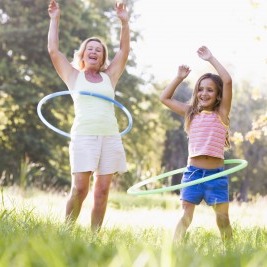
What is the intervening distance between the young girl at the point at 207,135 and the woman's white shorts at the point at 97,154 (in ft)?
1.78

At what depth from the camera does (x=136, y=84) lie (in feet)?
70.7

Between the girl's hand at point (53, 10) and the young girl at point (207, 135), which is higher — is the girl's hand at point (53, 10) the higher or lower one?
the higher one

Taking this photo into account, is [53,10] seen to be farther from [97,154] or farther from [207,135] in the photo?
[207,135]

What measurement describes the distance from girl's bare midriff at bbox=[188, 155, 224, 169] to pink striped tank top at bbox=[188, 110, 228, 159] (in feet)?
0.15

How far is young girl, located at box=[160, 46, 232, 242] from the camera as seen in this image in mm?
4684

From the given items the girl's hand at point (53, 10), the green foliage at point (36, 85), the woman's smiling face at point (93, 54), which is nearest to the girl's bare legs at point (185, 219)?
the woman's smiling face at point (93, 54)

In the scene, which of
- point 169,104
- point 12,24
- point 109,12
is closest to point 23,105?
point 12,24

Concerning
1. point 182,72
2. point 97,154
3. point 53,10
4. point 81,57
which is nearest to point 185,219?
point 97,154

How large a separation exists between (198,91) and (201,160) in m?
0.59

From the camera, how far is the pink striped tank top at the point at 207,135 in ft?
15.8

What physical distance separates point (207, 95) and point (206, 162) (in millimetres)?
542

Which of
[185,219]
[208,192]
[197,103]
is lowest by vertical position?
[185,219]

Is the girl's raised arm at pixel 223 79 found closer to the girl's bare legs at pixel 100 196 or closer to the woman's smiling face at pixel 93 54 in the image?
the woman's smiling face at pixel 93 54

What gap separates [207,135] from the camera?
4875 mm
